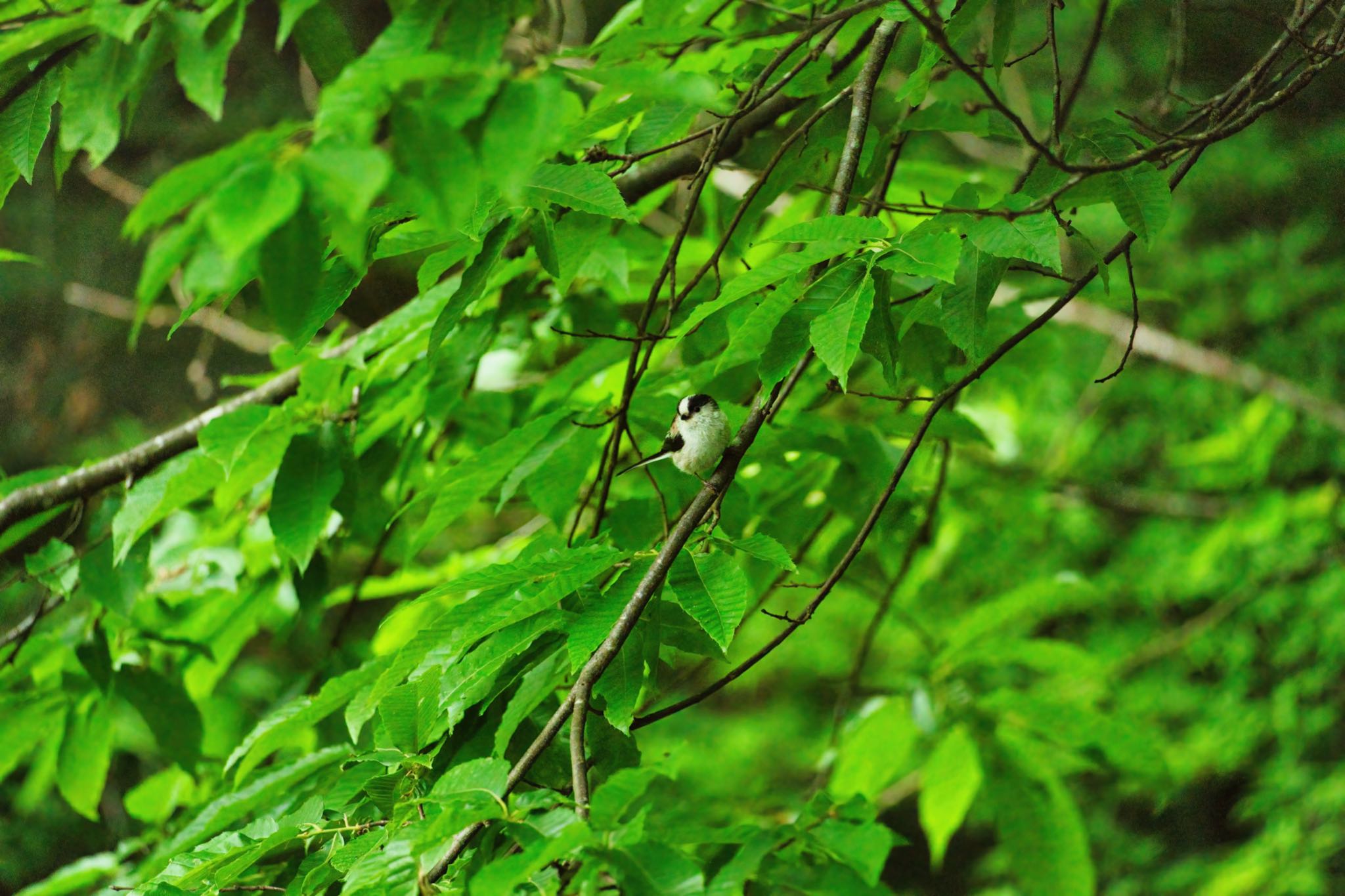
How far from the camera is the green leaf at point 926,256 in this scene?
0.71 meters

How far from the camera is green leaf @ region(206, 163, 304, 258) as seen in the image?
1.58 feet

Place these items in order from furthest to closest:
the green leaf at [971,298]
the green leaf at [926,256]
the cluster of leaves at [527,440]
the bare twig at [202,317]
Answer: the bare twig at [202,317]
the green leaf at [971,298]
the green leaf at [926,256]
the cluster of leaves at [527,440]

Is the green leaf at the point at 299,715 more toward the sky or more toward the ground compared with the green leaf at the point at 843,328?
more toward the ground

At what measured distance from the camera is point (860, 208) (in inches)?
49.2

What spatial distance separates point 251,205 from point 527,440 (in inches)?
20.4

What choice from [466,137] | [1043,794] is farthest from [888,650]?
[466,137]

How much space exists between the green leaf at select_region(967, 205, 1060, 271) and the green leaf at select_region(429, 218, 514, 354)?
386 millimetres

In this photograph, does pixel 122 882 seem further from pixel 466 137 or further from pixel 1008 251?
pixel 1008 251

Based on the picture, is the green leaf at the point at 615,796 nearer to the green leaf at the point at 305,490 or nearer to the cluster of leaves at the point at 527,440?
the cluster of leaves at the point at 527,440

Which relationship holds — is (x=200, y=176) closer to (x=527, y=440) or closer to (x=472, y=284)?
(x=472, y=284)

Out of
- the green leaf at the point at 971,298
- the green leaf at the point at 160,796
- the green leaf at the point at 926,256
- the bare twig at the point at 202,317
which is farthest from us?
the bare twig at the point at 202,317

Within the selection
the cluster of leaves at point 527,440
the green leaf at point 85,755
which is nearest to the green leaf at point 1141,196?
the cluster of leaves at point 527,440

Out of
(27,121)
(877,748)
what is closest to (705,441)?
(27,121)

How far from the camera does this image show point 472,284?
33.5 inches
